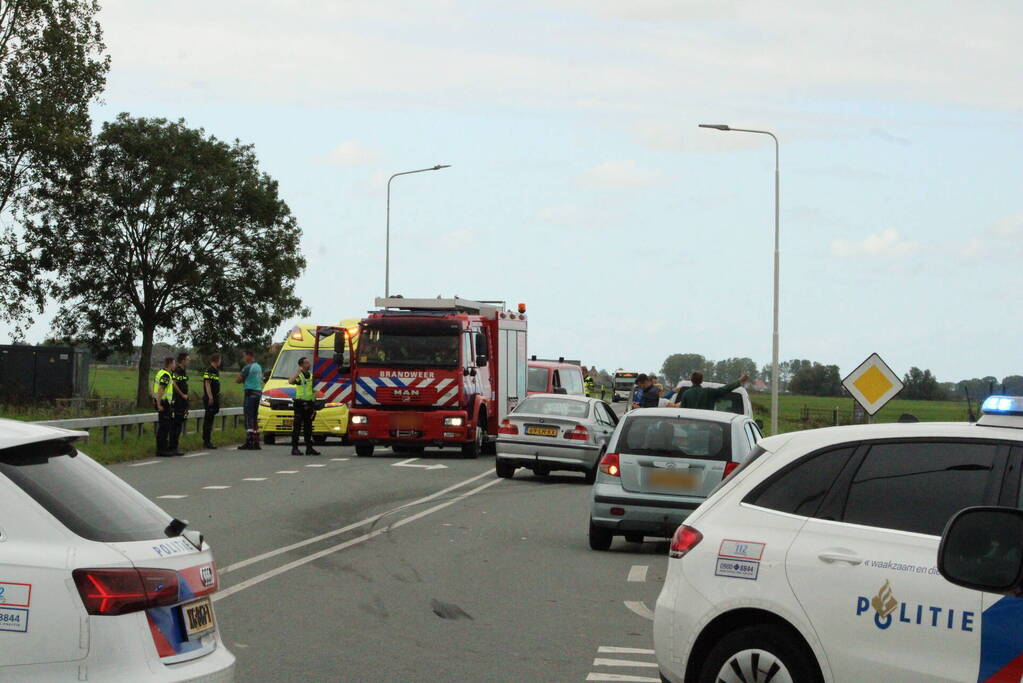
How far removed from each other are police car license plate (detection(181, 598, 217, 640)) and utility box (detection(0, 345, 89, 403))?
45413 mm

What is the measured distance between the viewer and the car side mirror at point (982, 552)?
14.5 feet

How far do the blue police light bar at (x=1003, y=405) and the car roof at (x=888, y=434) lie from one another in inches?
2.5

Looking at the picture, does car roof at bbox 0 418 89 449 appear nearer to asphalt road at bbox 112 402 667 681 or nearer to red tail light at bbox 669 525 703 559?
red tail light at bbox 669 525 703 559

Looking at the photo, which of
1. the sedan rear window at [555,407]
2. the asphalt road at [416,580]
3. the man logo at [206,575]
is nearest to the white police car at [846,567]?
the man logo at [206,575]

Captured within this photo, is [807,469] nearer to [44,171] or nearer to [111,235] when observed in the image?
[44,171]

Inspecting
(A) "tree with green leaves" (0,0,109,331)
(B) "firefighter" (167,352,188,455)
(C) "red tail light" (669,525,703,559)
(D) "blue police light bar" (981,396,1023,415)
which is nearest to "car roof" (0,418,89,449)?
(C) "red tail light" (669,525,703,559)

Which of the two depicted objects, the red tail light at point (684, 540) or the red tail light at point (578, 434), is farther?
the red tail light at point (578, 434)

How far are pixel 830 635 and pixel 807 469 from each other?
0.74 metres

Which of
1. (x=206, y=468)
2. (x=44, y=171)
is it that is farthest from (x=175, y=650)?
(x=44, y=171)

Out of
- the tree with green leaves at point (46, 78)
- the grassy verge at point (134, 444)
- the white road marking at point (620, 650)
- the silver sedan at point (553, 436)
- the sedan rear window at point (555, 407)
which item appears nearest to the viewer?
the white road marking at point (620, 650)

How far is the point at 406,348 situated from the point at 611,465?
1437 cm

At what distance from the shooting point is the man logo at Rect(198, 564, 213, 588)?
5511 millimetres

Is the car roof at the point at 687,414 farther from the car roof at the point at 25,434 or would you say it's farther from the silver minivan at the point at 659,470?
the car roof at the point at 25,434

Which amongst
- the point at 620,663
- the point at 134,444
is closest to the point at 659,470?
the point at 620,663
